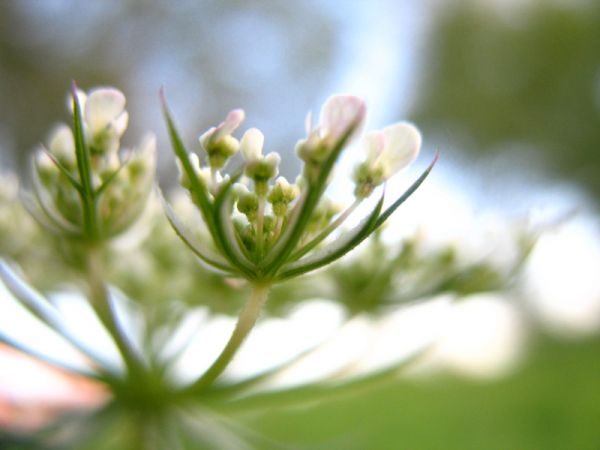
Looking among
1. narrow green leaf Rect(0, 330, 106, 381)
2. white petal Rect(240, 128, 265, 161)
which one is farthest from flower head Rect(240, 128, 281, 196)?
narrow green leaf Rect(0, 330, 106, 381)

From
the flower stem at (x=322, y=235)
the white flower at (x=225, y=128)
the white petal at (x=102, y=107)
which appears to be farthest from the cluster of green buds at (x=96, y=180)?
the flower stem at (x=322, y=235)

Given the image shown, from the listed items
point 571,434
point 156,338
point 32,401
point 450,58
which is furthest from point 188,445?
point 450,58

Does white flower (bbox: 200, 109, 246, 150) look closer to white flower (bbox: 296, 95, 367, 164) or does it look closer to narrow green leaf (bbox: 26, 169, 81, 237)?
white flower (bbox: 296, 95, 367, 164)

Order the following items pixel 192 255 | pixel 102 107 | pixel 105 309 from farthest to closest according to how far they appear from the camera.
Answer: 1. pixel 192 255
2. pixel 105 309
3. pixel 102 107

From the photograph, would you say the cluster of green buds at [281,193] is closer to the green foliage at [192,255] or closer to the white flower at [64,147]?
the green foliage at [192,255]

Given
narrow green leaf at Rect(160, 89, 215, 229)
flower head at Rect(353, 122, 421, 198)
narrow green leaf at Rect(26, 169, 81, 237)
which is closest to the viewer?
narrow green leaf at Rect(160, 89, 215, 229)

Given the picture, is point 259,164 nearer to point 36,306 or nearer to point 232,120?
point 232,120

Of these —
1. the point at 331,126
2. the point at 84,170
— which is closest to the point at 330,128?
the point at 331,126

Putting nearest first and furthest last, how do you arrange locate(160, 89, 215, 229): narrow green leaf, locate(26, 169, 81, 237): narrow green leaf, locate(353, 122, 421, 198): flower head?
locate(160, 89, 215, 229): narrow green leaf
locate(353, 122, 421, 198): flower head
locate(26, 169, 81, 237): narrow green leaf
